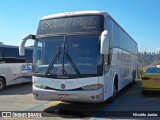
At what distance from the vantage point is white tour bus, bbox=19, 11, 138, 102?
28.6 ft

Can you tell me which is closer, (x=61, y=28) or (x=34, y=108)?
(x=61, y=28)

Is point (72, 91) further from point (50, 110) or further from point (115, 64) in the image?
point (115, 64)

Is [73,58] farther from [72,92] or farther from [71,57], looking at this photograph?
[72,92]

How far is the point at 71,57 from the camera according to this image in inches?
352

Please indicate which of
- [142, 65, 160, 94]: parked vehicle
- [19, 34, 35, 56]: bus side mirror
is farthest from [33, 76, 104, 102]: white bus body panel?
[142, 65, 160, 94]: parked vehicle

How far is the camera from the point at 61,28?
9.48 meters

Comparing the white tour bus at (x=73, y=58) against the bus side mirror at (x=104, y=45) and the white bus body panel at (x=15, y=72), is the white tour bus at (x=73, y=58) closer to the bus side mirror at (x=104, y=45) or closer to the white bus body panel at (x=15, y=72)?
the bus side mirror at (x=104, y=45)

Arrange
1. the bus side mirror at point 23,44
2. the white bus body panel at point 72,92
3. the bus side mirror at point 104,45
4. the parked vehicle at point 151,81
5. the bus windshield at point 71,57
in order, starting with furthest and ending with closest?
the parked vehicle at point 151,81 → the bus side mirror at point 23,44 → the bus windshield at point 71,57 → the white bus body panel at point 72,92 → the bus side mirror at point 104,45

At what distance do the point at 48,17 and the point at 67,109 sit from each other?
3508mm

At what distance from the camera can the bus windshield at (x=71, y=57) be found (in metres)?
8.80

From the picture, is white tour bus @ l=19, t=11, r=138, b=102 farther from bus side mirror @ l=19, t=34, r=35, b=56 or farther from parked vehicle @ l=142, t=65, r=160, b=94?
parked vehicle @ l=142, t=65, r=160, b=94

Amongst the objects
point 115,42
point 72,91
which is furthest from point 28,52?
point 72,91

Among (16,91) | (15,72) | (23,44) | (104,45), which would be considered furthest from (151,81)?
(15,72)

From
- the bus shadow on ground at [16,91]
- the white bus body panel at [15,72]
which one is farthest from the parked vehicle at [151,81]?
the white bus body panel at [15,72]
